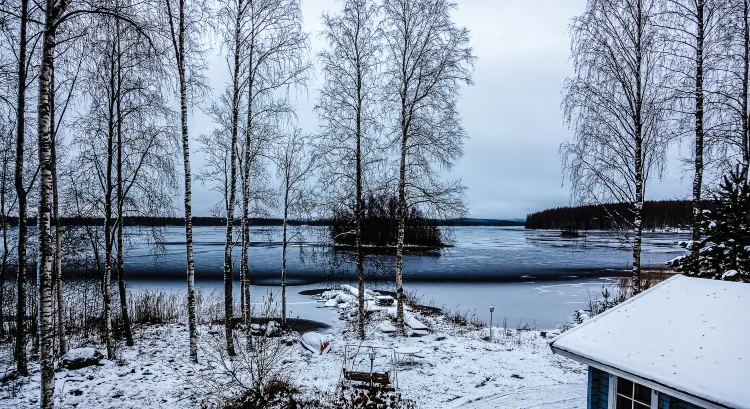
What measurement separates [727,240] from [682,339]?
5.46 meters

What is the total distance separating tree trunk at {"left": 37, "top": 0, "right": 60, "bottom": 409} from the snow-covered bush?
13869 millimetres

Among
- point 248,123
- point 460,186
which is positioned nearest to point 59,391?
point 248,123

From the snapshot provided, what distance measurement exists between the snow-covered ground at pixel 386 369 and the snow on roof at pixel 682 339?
3.03 meters

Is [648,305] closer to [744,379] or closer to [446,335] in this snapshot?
[744,379]

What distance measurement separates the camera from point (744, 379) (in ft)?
17.2

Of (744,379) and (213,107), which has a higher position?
(213,107)

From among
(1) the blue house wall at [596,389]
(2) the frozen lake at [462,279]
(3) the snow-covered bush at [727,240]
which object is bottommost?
(2) the frozen lake at [462,279]

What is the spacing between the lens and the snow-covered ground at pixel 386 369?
30.3 ft

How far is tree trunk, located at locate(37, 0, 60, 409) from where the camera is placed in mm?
5930

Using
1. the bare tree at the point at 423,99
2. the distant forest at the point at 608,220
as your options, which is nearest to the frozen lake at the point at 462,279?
A: the bare tree at the point at 423,99

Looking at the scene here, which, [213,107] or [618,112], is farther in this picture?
[213,107]

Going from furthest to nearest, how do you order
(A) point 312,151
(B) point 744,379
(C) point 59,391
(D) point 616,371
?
(A) point 312,151 < (C) point 59,391 < (D) point 616,371 < (B) point 744,379

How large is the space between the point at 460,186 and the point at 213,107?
A: 946 cm

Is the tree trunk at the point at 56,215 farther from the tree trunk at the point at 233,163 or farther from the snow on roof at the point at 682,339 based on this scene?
the snow on roof at the point at 682,339
